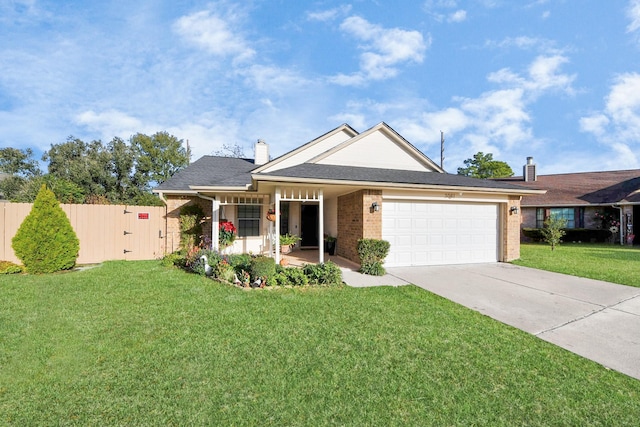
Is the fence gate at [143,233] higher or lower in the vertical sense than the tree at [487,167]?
lower

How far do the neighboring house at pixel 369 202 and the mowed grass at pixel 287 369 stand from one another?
3654mm

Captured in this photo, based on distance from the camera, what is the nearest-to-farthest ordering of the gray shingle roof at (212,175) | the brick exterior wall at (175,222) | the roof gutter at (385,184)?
the roof gutter at (385,184), the gray shingle roof at (212,175), the brick exterior wall at (175,222)

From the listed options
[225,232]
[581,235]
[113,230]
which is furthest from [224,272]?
[581,235]

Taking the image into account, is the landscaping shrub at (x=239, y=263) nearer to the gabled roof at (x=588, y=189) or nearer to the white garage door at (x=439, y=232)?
the white garage door at (x=439, y=232)

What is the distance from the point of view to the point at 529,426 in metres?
2.30

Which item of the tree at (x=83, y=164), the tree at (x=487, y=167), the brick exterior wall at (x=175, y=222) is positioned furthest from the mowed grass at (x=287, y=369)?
the tree at (x=487, y=167)

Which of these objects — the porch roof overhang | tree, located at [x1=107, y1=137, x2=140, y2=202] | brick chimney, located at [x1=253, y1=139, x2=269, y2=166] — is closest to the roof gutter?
the porch roof overhang

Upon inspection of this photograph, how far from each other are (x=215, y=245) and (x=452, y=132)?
27.1 metres

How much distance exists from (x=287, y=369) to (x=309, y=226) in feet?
34.2

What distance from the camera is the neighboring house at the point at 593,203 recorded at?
16.5 metres

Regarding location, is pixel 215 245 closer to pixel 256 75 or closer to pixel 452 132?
pixel 256 75

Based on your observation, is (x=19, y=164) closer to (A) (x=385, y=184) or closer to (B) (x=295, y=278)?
(B) (x=295, y=278)

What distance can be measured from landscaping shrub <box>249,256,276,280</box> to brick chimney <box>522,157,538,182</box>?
25359 millimetres

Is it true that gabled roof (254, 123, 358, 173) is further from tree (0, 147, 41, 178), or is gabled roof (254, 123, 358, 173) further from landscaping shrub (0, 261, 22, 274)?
tree (0, 147, 41, 178)
